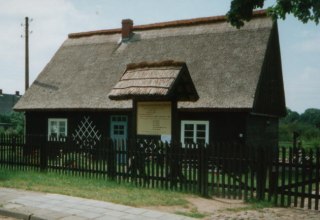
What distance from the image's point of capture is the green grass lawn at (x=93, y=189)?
8766 mm

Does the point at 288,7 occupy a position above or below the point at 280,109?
above

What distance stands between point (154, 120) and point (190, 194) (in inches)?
106

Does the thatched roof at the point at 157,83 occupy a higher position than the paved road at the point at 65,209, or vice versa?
the thatched roof at the point at 157,83

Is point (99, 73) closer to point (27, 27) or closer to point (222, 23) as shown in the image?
point (222, 23)

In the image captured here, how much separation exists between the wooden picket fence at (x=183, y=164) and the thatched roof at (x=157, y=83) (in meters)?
1.42

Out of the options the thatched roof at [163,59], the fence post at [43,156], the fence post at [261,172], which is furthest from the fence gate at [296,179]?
the fence post at [43,156]

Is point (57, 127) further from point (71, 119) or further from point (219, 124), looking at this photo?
point (219, 124)

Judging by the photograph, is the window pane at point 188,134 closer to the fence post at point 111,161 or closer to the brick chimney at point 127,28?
the fence post at point 111,161

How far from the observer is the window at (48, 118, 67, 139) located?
21300 mm

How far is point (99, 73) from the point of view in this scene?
2141 centimetres

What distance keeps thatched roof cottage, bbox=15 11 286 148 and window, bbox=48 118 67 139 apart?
2.2 inches

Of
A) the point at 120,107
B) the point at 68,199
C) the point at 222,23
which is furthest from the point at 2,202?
the point at 222,23

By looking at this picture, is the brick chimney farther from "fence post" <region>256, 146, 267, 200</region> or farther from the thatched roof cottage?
"fence post" <region>256, 146, 267, 200</region>

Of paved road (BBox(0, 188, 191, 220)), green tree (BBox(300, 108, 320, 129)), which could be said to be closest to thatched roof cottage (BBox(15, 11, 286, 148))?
paved road (BBox(0, 188, 191, 220))
